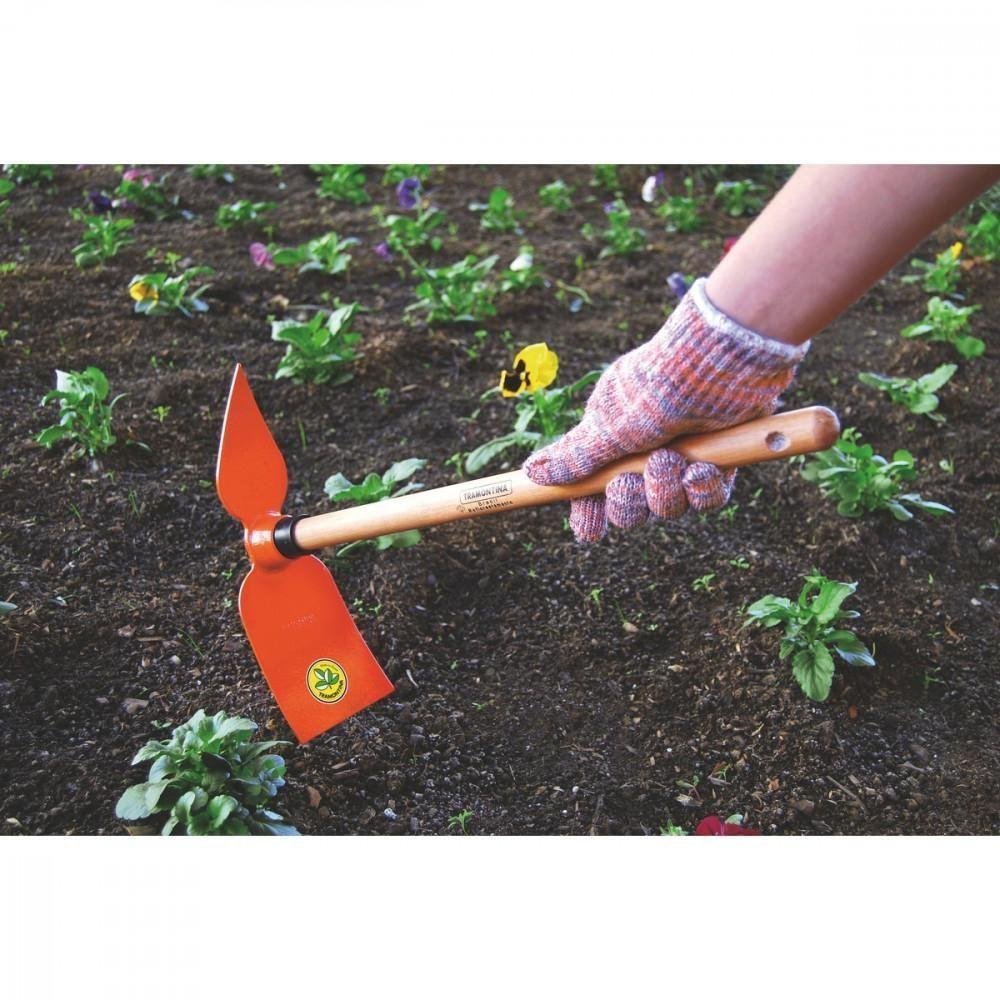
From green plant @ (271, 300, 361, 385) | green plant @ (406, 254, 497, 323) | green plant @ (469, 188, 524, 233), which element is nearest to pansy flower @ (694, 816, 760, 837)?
green plant @ (271, 300, 361, 385)

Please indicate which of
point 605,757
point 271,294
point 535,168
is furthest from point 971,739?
point 535,168

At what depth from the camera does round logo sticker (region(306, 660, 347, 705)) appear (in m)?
2.06

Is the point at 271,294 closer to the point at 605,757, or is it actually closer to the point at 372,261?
the point at 372,261

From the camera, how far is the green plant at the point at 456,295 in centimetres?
339

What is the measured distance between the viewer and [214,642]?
2.25 metres

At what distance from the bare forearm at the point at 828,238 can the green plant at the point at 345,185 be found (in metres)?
3.02

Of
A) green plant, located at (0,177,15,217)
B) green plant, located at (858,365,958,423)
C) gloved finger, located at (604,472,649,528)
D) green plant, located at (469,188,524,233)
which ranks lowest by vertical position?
green plant, located at (0,177,15,217)

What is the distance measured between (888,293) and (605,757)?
2.58 m

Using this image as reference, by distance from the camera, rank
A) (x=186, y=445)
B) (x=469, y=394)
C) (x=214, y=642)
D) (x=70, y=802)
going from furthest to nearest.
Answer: (x=469, y=394)
(x=186, y=445)
(x=214, y=642)
(x=70, y=802)

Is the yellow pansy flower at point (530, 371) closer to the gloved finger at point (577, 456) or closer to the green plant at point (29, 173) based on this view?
the gloved finger at point (577, 456)

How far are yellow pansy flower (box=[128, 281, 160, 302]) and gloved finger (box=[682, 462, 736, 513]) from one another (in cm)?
222

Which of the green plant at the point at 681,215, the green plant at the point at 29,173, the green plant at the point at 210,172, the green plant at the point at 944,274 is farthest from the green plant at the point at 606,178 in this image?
the green plant at the point at 29,173

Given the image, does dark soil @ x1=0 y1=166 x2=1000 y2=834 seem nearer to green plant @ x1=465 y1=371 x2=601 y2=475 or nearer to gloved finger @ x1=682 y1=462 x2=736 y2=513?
green plant @ x1=465 y1=371 x2=601 y2=475

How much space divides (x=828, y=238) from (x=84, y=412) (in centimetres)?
195
